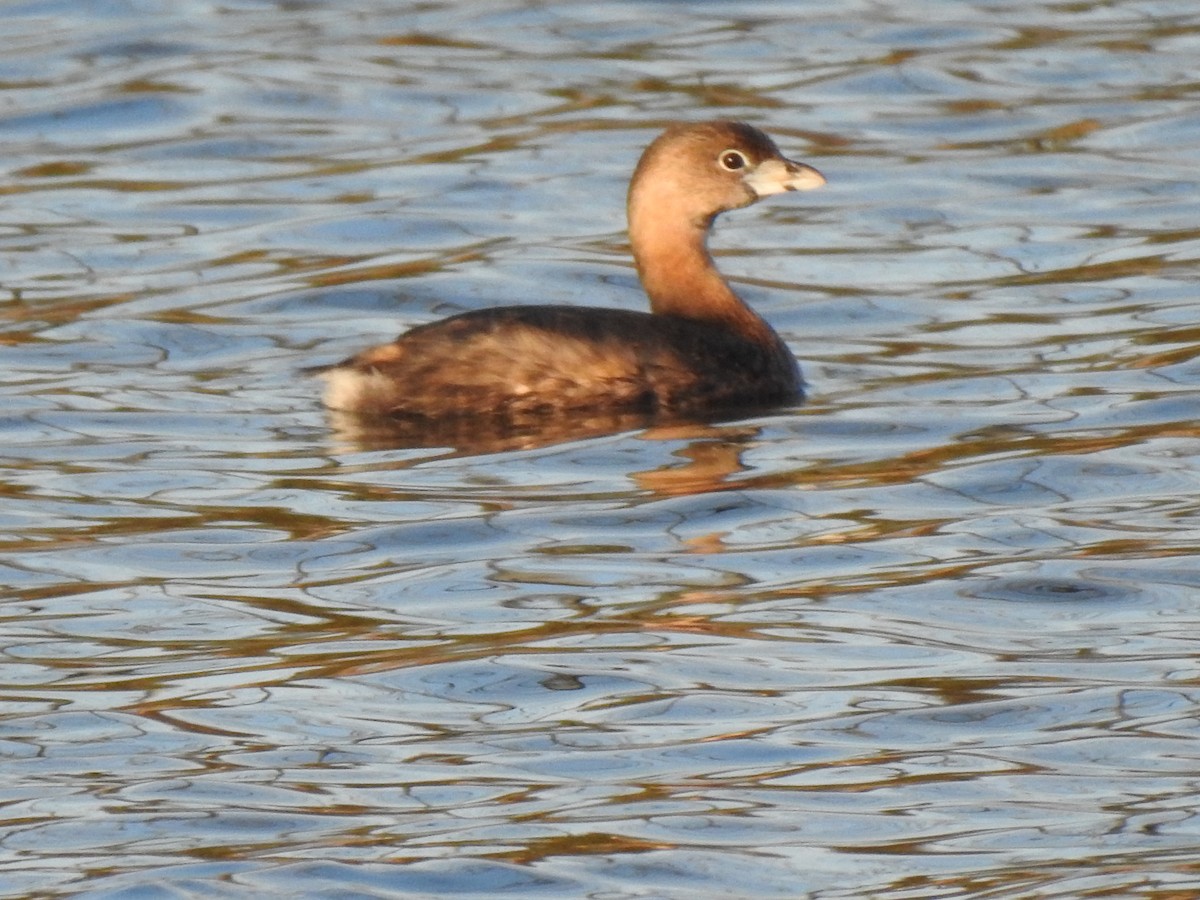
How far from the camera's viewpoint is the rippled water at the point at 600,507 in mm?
5418

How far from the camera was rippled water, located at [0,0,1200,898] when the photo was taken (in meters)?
5.42

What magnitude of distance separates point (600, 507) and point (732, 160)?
2.81 m

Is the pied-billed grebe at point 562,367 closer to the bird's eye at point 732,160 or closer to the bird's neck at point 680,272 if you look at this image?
the bird's neck at point 680,272

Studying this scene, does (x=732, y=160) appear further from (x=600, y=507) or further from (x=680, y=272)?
(x=600, y=507)

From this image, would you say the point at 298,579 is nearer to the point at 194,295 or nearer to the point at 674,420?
the point at 674,420

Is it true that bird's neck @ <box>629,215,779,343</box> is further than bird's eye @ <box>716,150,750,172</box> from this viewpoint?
No

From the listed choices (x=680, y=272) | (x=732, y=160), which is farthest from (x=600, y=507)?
(x=732, y=160)

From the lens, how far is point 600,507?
27.1 feet

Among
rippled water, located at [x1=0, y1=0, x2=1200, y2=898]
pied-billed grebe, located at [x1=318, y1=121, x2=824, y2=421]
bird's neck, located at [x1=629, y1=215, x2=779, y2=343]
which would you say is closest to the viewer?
rippled water, located at [x1=0, y1=0, x2=1200, y2=898]

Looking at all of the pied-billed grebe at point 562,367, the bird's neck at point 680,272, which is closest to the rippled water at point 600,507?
the pied-billed grebe at point 562,367

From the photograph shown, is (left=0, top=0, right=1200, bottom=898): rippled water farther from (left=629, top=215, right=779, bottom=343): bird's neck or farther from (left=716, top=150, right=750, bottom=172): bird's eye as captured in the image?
(left=716, top=150, right=750, bottom=172): bird's eye

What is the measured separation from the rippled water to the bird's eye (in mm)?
760

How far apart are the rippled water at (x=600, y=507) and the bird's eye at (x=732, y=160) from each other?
760 mm

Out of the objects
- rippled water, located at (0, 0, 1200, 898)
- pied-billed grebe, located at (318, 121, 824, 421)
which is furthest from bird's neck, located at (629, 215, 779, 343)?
rippled water, located at (0, 0, 1200, 898)
